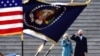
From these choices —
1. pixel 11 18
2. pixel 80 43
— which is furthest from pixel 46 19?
pixel 80 43

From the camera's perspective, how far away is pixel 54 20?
878 cm

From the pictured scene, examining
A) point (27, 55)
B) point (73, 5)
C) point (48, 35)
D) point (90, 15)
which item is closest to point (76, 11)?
point (73, 5)

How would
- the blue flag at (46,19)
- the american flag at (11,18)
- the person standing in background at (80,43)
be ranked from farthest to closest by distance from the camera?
the person standing in background at (80,43) → the blue flag at (46,19) → the american flag at (11,18)

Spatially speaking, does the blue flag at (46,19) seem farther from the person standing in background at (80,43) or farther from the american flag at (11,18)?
the person standing in background at (80,43)

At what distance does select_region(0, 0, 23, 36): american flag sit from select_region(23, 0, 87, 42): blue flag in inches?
4.9

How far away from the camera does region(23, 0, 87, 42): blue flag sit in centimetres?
867

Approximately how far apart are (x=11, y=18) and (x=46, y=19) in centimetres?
61

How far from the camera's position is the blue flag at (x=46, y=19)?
341 inches

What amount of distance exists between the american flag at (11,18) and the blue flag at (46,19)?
124 mm

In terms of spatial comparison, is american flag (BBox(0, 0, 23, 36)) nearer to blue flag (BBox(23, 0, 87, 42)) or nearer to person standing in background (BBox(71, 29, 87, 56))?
blue flag (BBox(23, 0, 87, 42))

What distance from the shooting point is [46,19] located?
869 centimetres

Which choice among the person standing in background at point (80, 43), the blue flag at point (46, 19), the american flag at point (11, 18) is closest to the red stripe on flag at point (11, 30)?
the american flag at point (11, 18)

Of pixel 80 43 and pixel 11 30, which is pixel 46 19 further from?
pixel 80 43

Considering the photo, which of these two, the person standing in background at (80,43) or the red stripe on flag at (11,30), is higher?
the red stripe on flag at (11,30)
